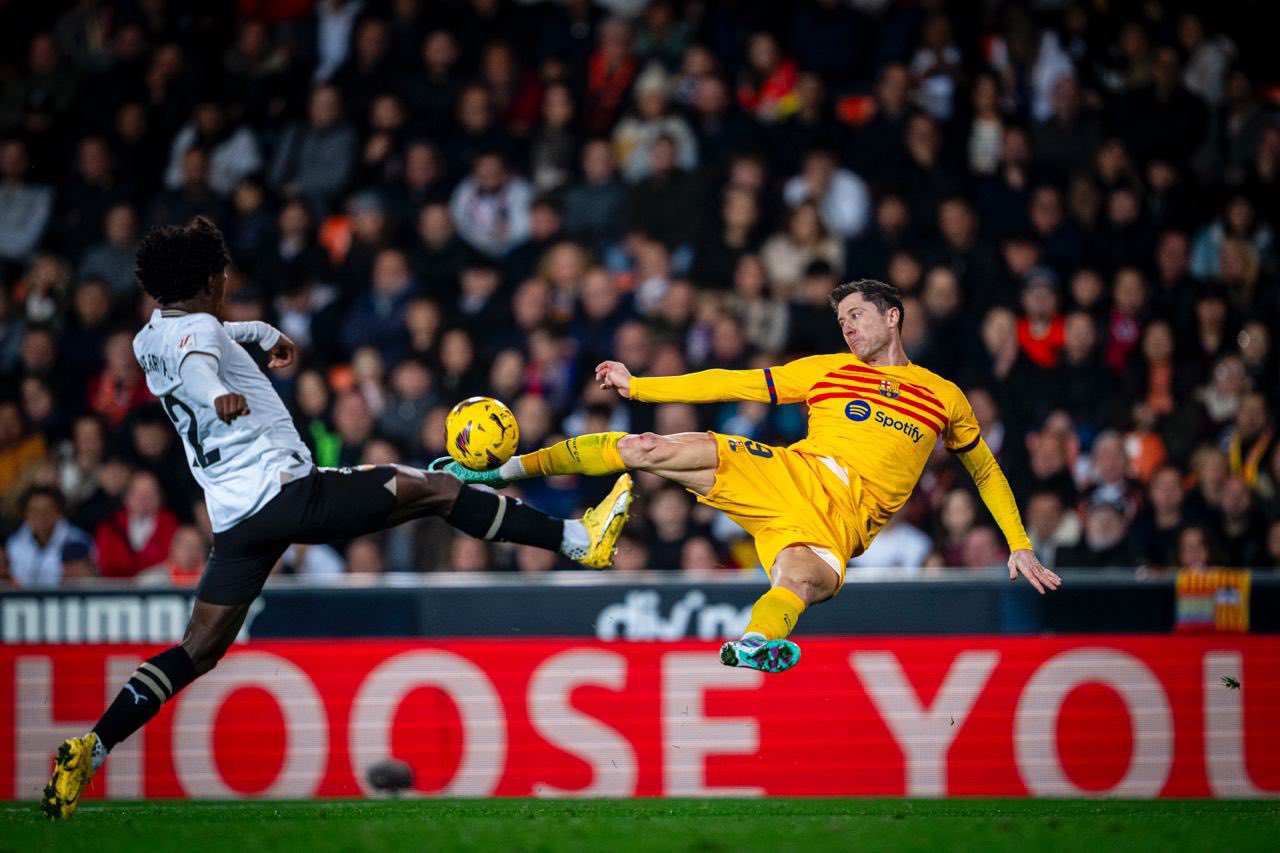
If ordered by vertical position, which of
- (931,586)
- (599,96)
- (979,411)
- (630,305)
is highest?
(599,96)

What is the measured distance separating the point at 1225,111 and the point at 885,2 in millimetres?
2731

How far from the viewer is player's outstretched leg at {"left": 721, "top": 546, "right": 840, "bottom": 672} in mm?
6500

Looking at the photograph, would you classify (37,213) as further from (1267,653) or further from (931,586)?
(1267,653)

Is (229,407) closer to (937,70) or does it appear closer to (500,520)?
(500,520)

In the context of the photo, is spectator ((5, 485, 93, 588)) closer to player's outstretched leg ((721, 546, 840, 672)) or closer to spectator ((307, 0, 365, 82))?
spectator ((307, 0, 365, 82))

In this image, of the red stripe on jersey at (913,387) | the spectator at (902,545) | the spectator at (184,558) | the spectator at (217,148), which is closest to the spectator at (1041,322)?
the spectator at (902,545)

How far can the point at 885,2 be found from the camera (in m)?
13.3

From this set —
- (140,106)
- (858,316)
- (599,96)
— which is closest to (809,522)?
(858,316)

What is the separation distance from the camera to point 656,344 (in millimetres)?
11445

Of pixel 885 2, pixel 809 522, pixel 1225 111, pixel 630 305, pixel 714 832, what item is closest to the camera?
pixel 714 832

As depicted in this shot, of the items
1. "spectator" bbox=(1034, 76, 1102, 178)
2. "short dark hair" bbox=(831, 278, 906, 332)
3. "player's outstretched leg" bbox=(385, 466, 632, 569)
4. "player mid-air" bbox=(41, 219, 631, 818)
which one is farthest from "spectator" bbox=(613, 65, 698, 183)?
"player mid-air" bbox=(41, 219, 631, 818)

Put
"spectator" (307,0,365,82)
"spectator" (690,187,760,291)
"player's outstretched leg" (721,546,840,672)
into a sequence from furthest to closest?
"spectator" (307,0,365,82), "spectator" (690,187,760,291), "player's outstretched leg" (721,546,840,672)

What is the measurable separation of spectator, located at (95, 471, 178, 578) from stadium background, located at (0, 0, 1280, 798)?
0.03 metres

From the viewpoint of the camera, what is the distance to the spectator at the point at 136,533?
10.9 m
